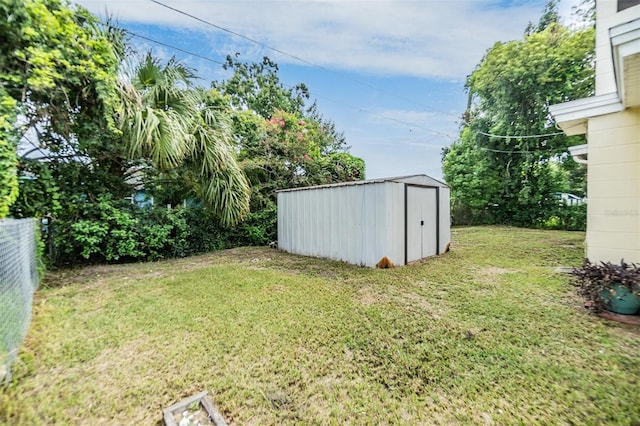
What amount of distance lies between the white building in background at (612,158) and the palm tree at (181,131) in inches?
239

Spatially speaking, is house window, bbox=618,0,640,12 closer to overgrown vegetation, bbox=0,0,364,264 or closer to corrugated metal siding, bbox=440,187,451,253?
corrugated metal siding, bbox=440,187,451,253

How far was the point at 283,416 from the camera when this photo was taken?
167cm

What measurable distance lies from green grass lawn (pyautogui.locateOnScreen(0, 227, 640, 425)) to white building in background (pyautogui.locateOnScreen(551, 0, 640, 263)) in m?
0.89

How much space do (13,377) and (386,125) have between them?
15475mm

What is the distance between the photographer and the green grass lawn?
1697 mm

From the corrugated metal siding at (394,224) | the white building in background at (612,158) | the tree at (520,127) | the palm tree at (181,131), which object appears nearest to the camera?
the white building in background at (612,158)

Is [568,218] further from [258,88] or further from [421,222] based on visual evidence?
[258,88]

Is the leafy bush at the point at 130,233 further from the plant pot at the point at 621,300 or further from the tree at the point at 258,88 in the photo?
the tree at the point at 258,88

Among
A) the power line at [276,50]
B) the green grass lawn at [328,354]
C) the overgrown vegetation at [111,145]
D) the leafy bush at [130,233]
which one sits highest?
the power line at [276,50]

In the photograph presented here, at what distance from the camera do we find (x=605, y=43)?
407 centimetres

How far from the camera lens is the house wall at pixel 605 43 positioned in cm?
399

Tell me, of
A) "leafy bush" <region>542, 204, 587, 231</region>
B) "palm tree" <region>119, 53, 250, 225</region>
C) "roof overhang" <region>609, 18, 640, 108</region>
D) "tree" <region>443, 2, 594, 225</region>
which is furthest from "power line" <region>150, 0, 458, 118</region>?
"roof overhang" <region>609, 18, 640, 108</region>

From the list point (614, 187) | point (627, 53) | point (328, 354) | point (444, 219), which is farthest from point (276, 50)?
point (328, 354)

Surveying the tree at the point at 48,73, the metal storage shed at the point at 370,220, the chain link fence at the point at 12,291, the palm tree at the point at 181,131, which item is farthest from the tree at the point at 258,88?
the chain link fence at the point at 12,291
